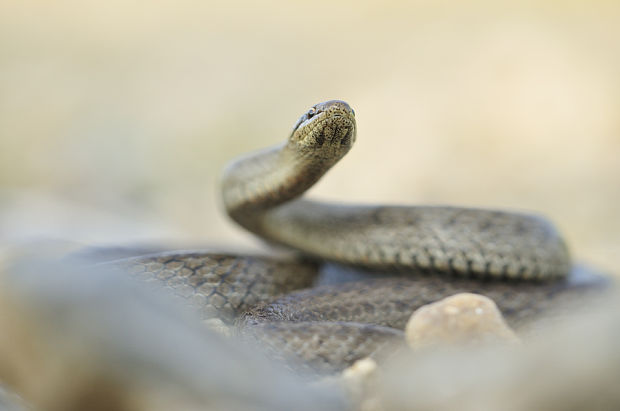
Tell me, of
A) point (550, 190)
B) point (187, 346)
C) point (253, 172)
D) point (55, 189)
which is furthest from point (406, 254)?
point (55, 189)

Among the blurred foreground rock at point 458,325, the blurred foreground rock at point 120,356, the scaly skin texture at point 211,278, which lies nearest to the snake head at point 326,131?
the scaly skin texture at point 211,278

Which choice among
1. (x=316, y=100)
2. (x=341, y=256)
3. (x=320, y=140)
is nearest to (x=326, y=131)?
(x=320, y=140)

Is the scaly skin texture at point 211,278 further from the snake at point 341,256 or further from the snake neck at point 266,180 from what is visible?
the snake neck at point 266,180

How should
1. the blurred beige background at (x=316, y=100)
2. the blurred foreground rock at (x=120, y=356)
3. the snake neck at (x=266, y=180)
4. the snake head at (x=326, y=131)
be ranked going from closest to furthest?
1. the blurred foreground rock at (x=120, y=356)
2. the snake head at (x=326, y=131)
3. the snake neck at (x=266, y=180)
4. the blurred beige background at (x=316, y=100)

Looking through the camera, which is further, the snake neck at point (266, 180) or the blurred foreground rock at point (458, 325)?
the snake neck at point (266, 180)

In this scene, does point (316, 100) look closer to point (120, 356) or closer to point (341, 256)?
point (341, 256)

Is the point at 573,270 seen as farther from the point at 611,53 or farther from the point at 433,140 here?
the point at 611,53

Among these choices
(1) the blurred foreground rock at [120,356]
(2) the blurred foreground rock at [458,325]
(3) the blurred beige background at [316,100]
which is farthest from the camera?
(3) the blurred beige background at [316,100]
